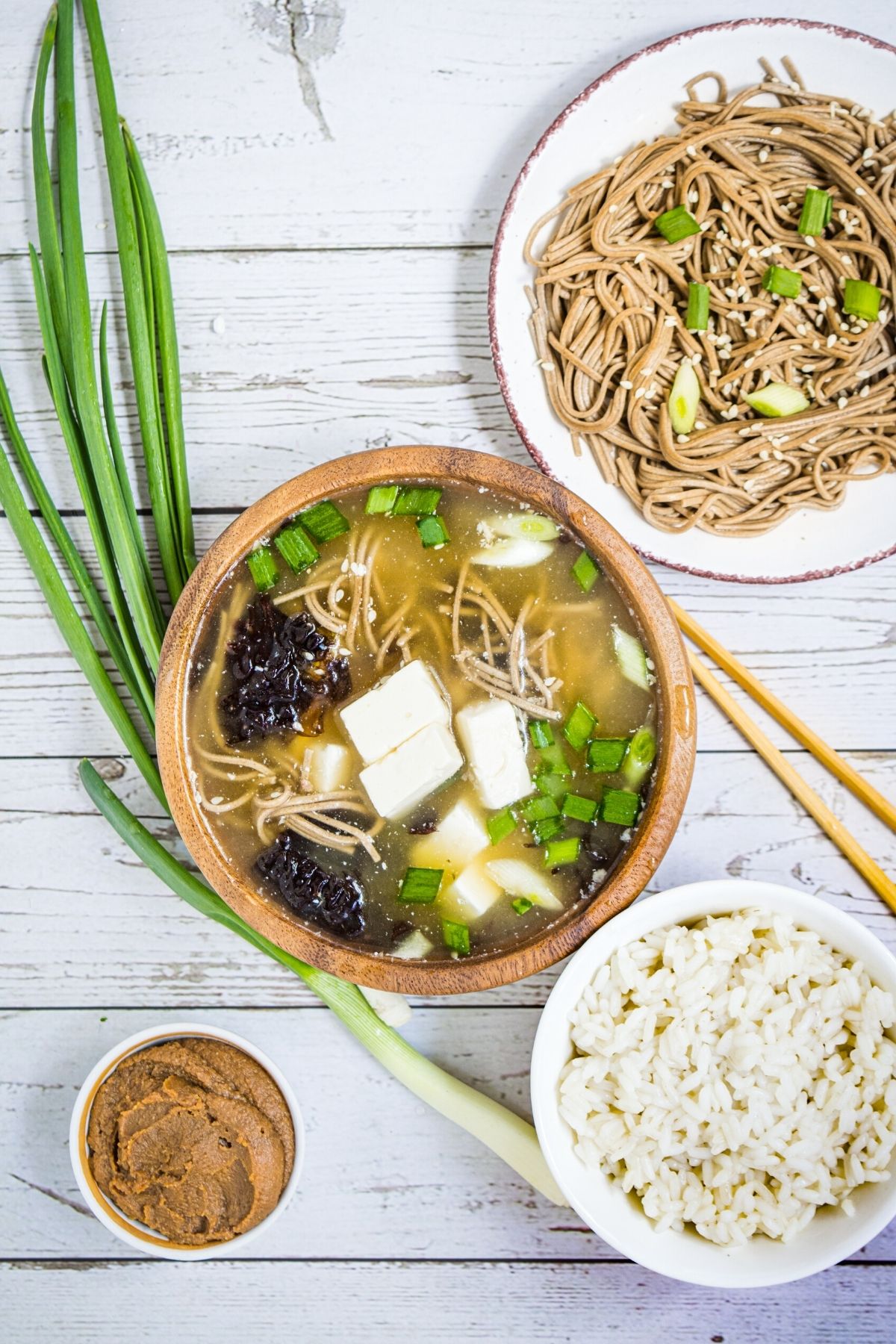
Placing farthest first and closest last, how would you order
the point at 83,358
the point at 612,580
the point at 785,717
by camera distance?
the point at 785,717
the point at 83,358
the point at 612,580

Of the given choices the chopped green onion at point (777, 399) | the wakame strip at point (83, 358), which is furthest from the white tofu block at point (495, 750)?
the chopped green onion at point (777, 399)

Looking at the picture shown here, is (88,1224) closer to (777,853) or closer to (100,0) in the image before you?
(777,853)

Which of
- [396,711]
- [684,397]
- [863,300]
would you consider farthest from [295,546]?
[863,300]

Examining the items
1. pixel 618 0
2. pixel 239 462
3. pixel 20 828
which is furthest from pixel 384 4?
pixel 20 828

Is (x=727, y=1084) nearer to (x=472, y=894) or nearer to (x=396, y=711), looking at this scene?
(x=472, y=894)

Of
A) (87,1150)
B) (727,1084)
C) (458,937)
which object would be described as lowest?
(87,1150)
